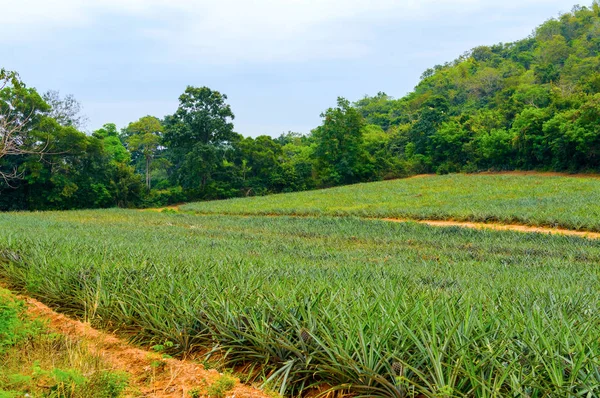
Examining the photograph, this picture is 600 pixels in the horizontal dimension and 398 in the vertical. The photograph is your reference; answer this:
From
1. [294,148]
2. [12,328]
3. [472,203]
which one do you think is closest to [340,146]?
[294,148]

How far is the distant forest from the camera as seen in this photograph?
1432 inches

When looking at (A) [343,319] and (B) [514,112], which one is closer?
(A) [343,319]

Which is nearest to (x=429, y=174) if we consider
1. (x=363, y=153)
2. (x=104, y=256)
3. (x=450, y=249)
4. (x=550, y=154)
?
(x=363, y=153)

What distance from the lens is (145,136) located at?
61812mm

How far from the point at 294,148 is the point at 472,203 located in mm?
45493

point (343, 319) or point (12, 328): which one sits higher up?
point (343, 319)

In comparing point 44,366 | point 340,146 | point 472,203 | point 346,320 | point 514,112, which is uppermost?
point 514,112

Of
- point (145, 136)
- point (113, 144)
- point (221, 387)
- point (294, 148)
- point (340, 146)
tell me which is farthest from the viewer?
point (294, 148)

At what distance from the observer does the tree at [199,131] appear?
147 ft

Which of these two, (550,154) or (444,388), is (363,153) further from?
(444,388)

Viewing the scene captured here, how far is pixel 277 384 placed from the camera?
9.32 feet

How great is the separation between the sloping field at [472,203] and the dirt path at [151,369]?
1602 centimetres

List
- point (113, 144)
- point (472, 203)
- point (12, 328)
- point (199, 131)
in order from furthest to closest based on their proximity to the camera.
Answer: point (113, 144), point (199, 131), point (472, 203), point (12, 328)

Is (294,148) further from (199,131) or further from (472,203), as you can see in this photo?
(472,203)
